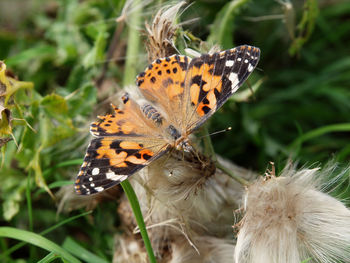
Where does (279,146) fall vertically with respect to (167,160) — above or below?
below

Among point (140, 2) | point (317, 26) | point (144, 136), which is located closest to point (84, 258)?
point (144, 136)

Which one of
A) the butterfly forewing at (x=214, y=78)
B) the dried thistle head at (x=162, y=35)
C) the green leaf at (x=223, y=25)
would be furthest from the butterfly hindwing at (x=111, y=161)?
the green leaf at (x=223, y=25)

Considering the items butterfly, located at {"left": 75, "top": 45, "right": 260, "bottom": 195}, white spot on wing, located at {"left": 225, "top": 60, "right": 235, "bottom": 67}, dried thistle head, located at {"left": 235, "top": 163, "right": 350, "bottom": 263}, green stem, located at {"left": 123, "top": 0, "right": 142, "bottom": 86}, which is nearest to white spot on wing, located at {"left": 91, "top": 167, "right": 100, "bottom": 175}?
butterfly, located at {"left": 75, "top": 45, "right": 260, "bottom": 195}

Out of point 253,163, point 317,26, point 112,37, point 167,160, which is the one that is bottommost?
point 253,163

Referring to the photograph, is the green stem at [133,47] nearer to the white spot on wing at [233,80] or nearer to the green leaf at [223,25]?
the green leaf at [223,25]

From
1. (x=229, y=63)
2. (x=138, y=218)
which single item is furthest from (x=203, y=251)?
(x=229, y=63)

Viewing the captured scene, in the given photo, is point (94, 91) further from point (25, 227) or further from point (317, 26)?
point (317, 26)
